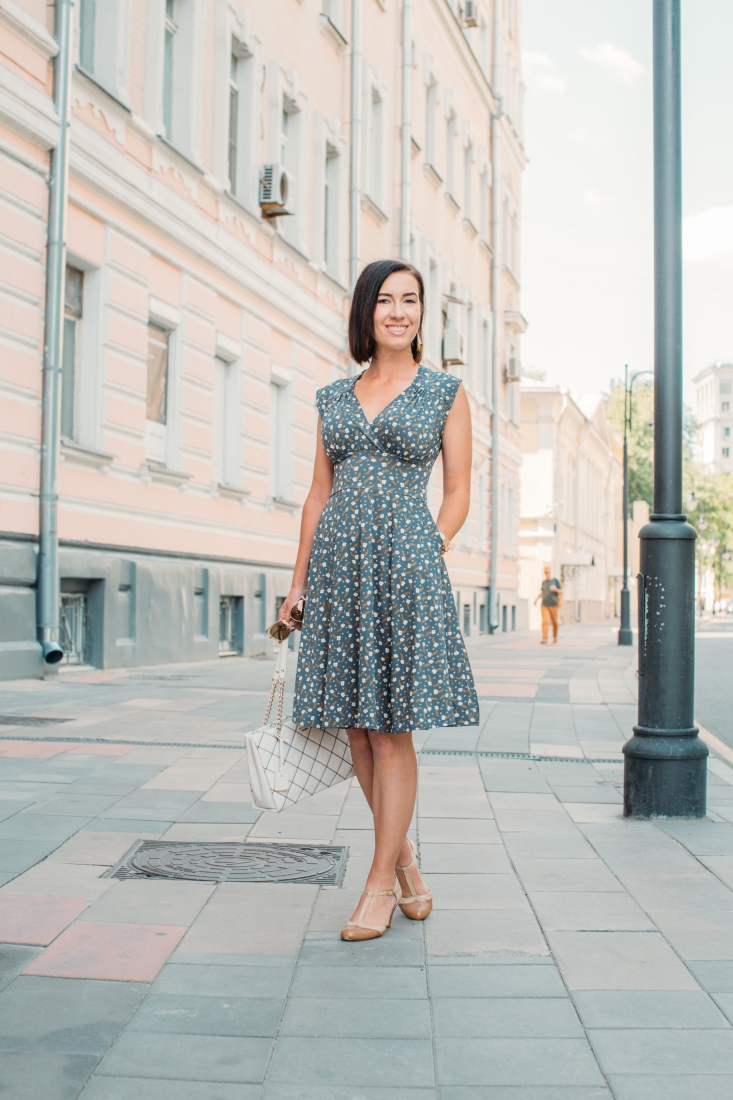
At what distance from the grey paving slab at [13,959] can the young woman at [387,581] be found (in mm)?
905

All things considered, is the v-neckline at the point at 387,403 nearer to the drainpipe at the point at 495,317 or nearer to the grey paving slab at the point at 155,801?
the grey paving slab at the point at 155,801

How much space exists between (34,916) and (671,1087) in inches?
78.0

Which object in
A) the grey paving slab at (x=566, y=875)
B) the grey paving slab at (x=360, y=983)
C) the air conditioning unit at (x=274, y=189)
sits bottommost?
the grey paving slab at (x=360, y=983)

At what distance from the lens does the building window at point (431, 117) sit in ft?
86.0

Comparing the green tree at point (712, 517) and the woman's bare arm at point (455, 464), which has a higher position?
the green tree at point (712, 517)

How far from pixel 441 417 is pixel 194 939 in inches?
68.2

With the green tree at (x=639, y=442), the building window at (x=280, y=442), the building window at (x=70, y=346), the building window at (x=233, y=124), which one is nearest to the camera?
the building window at (x=70, y=346)

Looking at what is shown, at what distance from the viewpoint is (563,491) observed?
162 ft

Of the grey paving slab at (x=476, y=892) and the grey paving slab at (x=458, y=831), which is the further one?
the grey paving slab at (x=458, y=831)

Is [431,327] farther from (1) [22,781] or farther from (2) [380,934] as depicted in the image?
(2) [380,934]

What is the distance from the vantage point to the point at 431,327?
88.4 ft

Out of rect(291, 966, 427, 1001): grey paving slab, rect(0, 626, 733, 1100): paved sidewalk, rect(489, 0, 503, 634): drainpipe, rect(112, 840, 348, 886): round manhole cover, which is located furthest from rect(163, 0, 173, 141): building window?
rect(489, 0, 503, 634): drainpipe

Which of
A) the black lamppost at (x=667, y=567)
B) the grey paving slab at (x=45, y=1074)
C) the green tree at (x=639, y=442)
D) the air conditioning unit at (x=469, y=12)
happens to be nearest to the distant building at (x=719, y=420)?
the green tree at (x=639, y=442)

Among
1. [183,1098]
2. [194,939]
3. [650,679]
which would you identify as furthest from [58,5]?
[183,1098]
